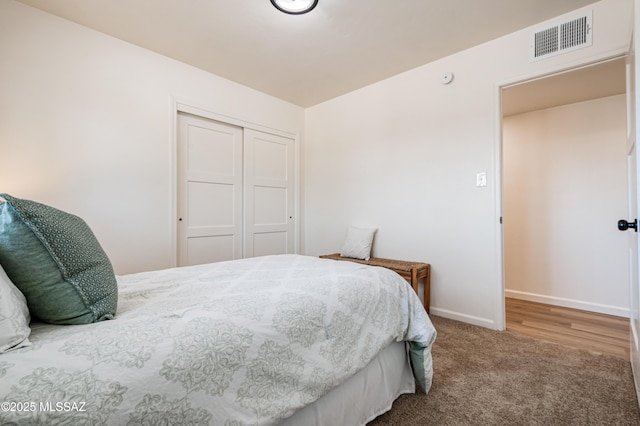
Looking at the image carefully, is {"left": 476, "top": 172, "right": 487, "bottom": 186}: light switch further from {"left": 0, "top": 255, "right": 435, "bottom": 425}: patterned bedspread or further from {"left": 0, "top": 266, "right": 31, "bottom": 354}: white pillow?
{"left": 0, "top": 266, "right": 31, "bottom": 354}: white pillow

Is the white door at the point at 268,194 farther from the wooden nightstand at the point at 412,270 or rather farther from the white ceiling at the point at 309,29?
the wooden nightstand at the point at 412,270

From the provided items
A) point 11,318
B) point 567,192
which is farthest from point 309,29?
point 567,192

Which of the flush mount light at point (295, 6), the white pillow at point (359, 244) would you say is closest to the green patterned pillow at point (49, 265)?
the flush mount light at point (295, 6)

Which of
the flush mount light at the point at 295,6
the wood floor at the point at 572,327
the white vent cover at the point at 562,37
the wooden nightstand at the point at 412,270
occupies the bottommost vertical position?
the wood floor at the point at 572,327

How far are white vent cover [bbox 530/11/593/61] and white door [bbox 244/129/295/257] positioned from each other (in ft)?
8.76

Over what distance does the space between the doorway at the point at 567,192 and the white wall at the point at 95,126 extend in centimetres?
318

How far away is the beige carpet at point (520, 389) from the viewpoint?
1.40m

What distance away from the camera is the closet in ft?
9.87

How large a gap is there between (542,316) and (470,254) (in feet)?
3.52

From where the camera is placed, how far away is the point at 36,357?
26.4 inches

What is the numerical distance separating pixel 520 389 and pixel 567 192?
8.35 ft

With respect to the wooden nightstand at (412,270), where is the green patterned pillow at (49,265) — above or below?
above

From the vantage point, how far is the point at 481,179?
2.56m

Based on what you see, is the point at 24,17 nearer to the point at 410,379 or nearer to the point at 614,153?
the point at 410,379
